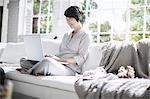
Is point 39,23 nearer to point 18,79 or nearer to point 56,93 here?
point 18,79

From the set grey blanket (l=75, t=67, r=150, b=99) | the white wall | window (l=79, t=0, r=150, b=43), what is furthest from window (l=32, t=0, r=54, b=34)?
grey blanket (l=75, t=67, r=150, b=99)

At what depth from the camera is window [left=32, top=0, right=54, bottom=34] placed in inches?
171

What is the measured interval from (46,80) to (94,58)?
28.5 inches

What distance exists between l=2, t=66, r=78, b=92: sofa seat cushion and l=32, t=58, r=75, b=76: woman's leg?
0.08m

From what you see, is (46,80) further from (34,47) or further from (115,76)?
(115,76)

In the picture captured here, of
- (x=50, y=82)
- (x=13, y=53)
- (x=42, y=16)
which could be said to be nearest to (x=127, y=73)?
(x=50, y=82)

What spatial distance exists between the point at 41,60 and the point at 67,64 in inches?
12.6

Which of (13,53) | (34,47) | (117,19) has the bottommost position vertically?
(13,53)

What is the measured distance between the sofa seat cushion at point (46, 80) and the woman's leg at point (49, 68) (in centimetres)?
8

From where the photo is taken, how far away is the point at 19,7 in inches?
181

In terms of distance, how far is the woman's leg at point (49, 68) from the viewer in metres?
2.29

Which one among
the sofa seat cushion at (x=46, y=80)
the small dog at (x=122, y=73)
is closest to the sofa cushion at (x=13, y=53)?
the sofa seat cushion at (x=46, y=80)

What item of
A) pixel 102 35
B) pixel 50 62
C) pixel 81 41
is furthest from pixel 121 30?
pixel 50 62

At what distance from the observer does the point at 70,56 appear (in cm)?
268
